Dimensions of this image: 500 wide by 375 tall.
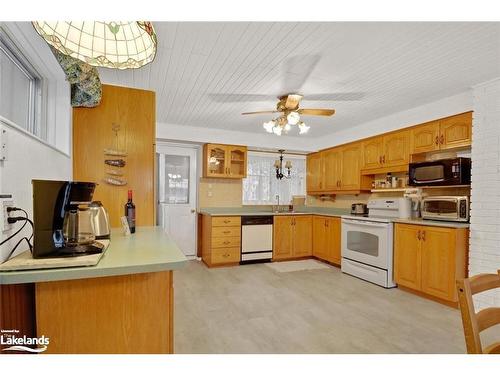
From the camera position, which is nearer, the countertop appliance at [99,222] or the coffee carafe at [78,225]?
the coffee carafe at [78,225]

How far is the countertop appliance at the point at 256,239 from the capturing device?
441cm

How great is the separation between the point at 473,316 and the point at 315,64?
203cm

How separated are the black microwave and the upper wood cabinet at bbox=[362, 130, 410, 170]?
0.26 m

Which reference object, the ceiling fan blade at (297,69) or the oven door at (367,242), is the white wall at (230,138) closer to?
the oven door at (367,242)

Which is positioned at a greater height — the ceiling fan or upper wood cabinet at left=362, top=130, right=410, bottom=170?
the ceiling fan

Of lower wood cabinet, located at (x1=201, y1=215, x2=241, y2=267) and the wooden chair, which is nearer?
the wooden chair

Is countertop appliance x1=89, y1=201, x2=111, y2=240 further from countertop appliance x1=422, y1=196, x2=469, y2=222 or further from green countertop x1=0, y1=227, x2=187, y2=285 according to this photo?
countertop appliance x1=422, y1=196, x2=469, y2=222

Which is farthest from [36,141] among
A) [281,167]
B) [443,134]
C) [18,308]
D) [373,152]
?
[281,167]

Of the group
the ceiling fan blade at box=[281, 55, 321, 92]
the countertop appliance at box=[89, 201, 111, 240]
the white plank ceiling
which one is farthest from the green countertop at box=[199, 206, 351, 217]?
the countertop appliance at box=[89, 201, 111, 240]

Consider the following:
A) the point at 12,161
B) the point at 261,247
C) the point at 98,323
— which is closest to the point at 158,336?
the point at 98,323

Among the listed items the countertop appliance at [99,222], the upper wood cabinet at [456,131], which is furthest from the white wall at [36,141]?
the upper wood cabinet at [456,131]

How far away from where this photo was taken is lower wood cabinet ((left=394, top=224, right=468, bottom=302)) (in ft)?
8.96

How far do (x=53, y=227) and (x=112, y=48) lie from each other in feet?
2.58

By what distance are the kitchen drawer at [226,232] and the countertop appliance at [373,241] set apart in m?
1.62
